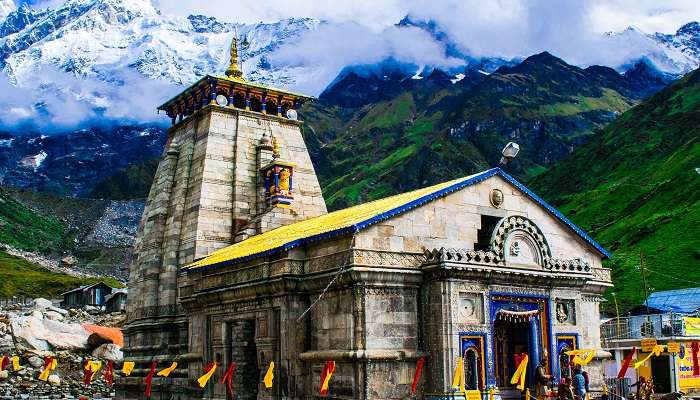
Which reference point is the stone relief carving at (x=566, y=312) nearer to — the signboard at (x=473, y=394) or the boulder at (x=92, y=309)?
the signboard at (x=473, y=394)

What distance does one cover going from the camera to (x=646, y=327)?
39094mm

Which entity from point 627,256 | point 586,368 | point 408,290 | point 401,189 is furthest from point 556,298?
point 401,189

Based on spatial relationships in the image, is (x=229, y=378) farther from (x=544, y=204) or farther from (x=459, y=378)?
(x=544, y=204)

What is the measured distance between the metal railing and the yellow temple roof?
1138cm

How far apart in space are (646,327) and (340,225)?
75.2 ft

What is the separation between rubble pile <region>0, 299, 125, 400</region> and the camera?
43.0m

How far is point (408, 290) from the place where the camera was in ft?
75.6

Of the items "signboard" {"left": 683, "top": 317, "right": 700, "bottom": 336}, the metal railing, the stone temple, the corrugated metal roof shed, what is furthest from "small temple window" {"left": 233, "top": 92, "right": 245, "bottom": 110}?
the corrugated metal roof shed

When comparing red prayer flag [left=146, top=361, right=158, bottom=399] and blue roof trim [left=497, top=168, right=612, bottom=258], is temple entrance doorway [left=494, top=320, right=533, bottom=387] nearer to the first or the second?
blue roof trim [left=497, top=168, right=612, bottom=258]

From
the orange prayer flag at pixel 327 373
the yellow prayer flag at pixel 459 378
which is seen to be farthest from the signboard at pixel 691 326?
the orange prayer flag at pixel 327 373

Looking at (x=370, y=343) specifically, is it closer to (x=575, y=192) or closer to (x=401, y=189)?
(x=575, y=192)

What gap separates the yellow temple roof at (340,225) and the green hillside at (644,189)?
49846 mm

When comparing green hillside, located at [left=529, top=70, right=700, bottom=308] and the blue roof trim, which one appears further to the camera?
green hillside, located at [left=529, top=70, right=700, bottom=308]

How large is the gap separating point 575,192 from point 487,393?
123 metres
